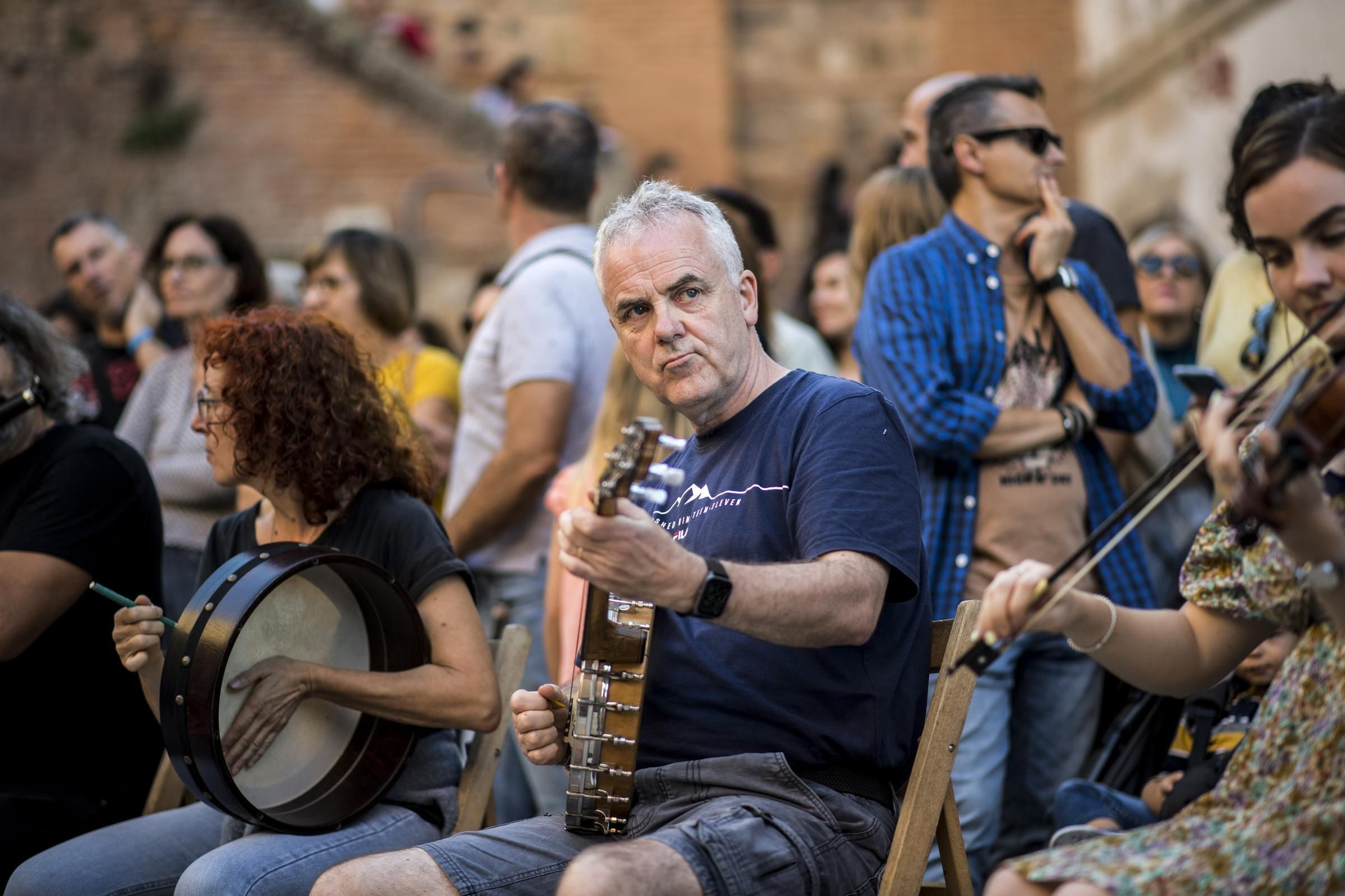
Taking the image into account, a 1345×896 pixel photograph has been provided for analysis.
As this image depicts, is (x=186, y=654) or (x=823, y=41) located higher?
(x=823, y=41)

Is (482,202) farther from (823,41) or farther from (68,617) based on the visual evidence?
(68,617)

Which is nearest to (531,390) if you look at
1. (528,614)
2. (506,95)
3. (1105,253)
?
(528,614)

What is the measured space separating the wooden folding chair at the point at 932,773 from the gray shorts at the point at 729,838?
6 cm

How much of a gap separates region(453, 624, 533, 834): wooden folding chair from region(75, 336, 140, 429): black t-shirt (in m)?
3.05

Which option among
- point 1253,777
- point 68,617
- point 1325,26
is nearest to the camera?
point 1253,777

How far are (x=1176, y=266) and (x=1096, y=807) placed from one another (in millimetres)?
2535

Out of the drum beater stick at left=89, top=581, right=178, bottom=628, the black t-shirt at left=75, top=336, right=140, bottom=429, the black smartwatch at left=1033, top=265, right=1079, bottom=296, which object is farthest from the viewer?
the black t-shirt at left=75, top=336, right=140, bottom=429

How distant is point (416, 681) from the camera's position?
3.20m

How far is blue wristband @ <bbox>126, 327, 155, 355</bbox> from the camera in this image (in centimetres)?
602

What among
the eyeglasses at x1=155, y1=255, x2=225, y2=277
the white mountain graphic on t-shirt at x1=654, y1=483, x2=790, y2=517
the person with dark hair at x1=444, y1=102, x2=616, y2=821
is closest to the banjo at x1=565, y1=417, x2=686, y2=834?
the white mountain graphic on t-shirt at x1=654, y1=483, x2=790, y2=517

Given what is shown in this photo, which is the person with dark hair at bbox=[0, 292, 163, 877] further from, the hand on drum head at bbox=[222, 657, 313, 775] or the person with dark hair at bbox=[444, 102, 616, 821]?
the person with dark hair at bbox=[444, 102, 616, 821]

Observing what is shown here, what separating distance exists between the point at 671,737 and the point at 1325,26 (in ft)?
23.7

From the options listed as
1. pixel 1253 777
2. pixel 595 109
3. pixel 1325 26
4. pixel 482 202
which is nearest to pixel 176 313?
pixel 1253 777

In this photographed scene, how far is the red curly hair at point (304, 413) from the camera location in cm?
338
